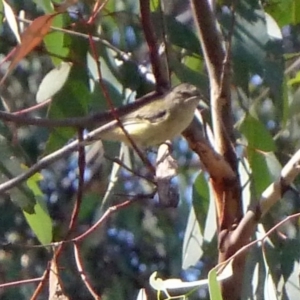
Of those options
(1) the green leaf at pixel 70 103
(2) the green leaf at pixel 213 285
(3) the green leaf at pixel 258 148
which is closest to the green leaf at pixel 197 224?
(3) the green leaf at pixel 258 148

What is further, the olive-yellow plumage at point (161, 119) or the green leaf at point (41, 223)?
the green leaf at point (41, 223)

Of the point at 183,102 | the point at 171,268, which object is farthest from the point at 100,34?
the point at 171,268

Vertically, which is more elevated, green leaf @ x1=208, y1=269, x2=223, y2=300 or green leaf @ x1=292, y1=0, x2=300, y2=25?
green leaf @ x1=292, y1=0, x2=300, y2=25

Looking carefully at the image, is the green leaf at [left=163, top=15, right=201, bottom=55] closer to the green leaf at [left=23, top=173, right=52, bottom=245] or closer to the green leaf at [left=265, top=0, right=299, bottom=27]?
the green leaf at [left=265, top=0, right=299, bottom=27]

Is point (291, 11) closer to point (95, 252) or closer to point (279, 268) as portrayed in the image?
point (279, 268)

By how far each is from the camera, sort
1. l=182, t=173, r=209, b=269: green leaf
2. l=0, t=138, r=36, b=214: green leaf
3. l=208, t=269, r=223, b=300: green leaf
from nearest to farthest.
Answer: l=208, t=269, r=223, b=300: green leaf → l=0, t=138, r=36, b=214: green leaf → l=182, t=173, r=209, b=269: green leaf

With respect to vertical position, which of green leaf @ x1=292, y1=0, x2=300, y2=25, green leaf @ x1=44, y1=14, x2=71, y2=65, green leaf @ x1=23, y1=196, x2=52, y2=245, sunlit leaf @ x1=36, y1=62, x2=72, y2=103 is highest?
green leaf @ x1=44, y1=14, x2=71, y2=65

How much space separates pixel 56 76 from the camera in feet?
3.97

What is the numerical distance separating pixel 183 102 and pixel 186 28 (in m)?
0.11

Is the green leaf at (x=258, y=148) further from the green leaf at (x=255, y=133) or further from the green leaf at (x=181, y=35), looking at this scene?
the green leaf at (x=181, y=35)

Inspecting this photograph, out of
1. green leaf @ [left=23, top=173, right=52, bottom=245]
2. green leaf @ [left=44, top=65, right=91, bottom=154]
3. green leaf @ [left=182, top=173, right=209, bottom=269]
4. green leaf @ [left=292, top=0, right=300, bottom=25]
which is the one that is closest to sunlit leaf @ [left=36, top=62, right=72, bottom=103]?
green leaf @ [left=44, top=65, right=91, bottom=154]

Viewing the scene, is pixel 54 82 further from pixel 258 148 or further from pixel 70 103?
pixel 258 148

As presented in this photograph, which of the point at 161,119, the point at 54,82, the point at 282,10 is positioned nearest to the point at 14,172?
the point at 54,82

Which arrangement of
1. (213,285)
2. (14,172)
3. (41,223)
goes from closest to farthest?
(213,285) < (14,172) < (41,223)
